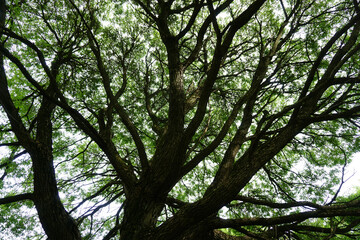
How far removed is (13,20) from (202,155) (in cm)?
461

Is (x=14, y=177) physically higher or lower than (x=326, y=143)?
higher

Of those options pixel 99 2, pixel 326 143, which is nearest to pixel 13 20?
pixel 99 2

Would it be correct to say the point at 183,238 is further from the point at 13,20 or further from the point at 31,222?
the point at 13,20

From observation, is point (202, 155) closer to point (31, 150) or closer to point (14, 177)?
point (31, 150)

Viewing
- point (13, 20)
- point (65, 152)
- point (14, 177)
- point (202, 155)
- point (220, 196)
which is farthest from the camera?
point (65, 152)

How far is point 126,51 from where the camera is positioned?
6023 millimetres

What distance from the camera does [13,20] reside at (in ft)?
14.0

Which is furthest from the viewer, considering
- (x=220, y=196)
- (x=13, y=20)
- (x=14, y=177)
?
(x=14, y=177)

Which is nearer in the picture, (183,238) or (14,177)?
(183,238)

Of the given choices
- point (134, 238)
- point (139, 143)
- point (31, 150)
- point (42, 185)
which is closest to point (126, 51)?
point (139, 143)

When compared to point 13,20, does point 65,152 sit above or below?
below

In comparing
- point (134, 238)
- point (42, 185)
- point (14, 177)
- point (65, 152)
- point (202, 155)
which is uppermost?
point (65, 152)

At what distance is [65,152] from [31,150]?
4127mm

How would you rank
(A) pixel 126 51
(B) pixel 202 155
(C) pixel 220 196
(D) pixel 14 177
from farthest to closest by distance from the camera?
1. (A) pixel 126 51
2. (D) pixel 14 177
3. (B) pixel 202 155
4. (C) pixel 220 196
